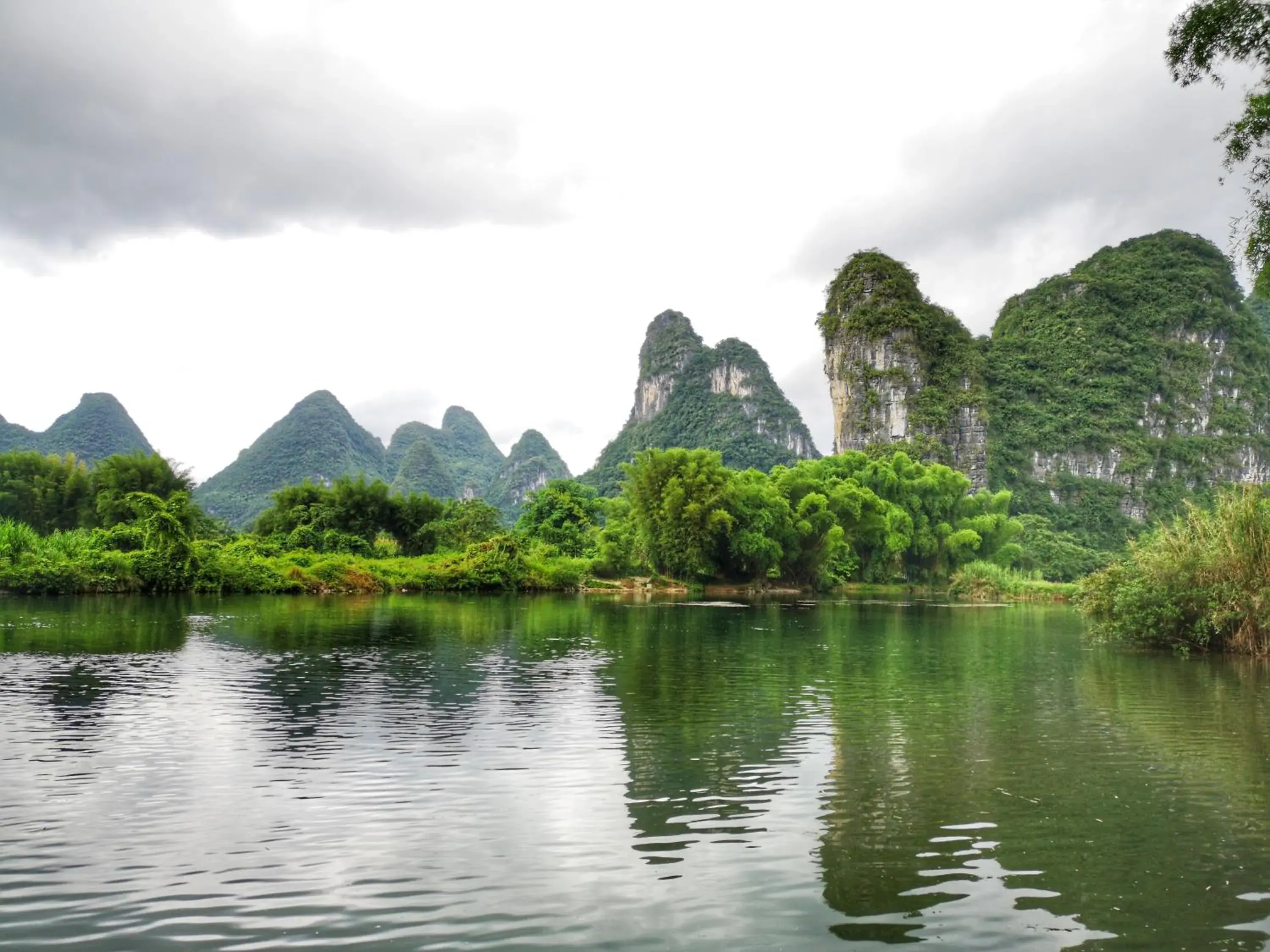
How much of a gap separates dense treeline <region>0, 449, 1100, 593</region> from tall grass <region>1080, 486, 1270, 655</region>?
26572 millimetres

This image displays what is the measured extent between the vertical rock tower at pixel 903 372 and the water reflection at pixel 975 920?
81735 mm

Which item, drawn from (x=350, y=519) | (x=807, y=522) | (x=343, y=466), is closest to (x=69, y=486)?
(x=350, y=519)

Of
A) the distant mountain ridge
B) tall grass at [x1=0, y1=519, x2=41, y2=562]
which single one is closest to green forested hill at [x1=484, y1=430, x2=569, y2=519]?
the distant mountain ridge

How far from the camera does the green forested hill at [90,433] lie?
9431 centimetres

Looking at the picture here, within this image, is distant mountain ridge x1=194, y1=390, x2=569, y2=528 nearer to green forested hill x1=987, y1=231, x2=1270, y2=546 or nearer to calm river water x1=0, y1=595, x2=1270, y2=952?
green forested hill x1=987, y1=231, x2=1270, y2=546

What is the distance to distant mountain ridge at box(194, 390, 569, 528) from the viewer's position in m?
111

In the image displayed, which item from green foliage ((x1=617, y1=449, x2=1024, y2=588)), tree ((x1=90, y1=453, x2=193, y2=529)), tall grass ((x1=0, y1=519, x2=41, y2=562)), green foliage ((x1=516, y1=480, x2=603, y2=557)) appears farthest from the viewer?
green foliage ((x1=516, y1=480, x2=603, y2=557))

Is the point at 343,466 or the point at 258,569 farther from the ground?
the point at 343,466

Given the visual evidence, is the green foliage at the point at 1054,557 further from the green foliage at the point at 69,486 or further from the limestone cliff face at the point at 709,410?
the green foliage at the point at 69,486

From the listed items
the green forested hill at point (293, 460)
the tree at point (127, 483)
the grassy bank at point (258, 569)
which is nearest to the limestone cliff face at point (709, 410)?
the green forested hill at point (293, 460)

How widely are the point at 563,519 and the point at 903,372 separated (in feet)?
159

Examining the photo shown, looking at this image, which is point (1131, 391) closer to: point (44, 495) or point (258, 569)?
point (258, 569)

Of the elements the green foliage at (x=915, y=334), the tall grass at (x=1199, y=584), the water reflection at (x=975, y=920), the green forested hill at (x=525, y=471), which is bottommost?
the water reflection at (x=975, y=920)

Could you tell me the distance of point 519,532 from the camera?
178ft
